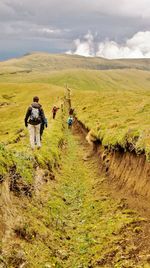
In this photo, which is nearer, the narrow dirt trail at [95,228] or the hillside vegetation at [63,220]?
the hillside vegetation at [63,220]

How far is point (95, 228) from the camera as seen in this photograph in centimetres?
1803

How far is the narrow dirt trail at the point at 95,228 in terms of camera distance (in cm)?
1464

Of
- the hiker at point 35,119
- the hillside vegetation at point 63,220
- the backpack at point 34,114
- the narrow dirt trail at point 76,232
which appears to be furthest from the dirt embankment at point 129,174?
the backpack at point 34,114

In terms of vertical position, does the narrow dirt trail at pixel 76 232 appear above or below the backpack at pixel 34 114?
below

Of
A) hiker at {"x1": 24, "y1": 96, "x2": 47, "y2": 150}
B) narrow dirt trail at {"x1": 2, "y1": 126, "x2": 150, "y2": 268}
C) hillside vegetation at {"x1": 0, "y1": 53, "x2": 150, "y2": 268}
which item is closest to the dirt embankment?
hillside vegetation at {"x1": 0, "y1": 53, "x2": 150, "y2": 268}

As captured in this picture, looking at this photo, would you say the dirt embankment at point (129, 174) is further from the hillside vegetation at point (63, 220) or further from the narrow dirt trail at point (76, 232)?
the narrow dirt trail at point (76, 232)

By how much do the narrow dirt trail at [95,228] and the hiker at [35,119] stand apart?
143 inches

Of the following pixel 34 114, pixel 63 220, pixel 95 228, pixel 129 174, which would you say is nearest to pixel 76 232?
pixel 95 228

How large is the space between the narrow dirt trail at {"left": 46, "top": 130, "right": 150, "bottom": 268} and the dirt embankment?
83 centimetres

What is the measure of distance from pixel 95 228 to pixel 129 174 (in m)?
7.56

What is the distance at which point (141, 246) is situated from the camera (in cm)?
1462

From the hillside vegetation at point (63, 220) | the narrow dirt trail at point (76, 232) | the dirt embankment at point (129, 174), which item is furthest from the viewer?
the dirt embankment at point (129, 174)

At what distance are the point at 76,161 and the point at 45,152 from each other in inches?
311

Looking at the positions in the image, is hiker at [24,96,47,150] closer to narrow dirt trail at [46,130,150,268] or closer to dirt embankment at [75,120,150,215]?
narrow dirt trail at [46,130,150,268]
